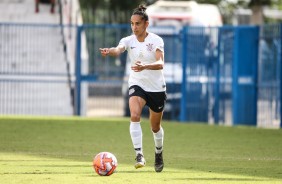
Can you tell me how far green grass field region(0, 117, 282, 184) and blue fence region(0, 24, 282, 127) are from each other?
196cm

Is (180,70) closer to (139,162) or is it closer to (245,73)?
(245,73)

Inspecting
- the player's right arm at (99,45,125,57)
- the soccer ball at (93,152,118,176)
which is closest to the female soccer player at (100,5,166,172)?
the player's right arm at (99,45,125,57)

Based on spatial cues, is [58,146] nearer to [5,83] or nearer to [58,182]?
[58,182]

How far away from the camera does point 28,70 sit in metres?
32.4

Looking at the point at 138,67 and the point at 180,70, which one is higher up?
the point at 138,67

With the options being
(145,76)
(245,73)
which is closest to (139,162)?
(145,76)

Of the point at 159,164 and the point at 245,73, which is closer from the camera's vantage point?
the point at 159,164

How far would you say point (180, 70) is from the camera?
30.4 metres

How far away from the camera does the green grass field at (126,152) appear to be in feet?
46.0

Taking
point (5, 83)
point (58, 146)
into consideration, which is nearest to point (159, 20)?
point (5, 83)

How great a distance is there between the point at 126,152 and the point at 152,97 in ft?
12.5

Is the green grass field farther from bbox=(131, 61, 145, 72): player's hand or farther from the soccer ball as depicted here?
bbox=(131, 61, 145, 72): player's hand

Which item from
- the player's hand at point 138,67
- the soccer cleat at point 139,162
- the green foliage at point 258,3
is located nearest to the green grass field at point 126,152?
the soccer cleat at point 139,162

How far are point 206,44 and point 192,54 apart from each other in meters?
0.53
